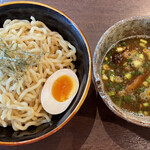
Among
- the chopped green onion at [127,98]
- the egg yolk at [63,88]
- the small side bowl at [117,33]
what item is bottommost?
the chopped green onion at [127,98]

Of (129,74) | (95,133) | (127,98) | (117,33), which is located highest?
(117,33)

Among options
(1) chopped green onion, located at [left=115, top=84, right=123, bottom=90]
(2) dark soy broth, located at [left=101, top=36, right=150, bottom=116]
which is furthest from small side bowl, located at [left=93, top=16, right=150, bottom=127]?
(1) chopped green onion, located at [left=115, top=84, right=123, bottom=90]

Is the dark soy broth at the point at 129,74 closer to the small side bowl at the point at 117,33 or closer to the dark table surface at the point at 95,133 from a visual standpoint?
the small side bowl at the point at 117,33

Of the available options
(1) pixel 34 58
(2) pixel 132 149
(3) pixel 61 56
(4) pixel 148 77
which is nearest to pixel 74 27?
(3) pixel 61 56

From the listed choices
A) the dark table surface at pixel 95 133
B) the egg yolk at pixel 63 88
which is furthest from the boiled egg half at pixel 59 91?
the dark table surface at pixel 95 133

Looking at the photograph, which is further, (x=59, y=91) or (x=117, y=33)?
(x=117, y=33)

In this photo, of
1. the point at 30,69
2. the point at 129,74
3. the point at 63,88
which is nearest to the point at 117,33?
the point at 129,74

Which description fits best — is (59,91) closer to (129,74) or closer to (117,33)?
(129,74)
